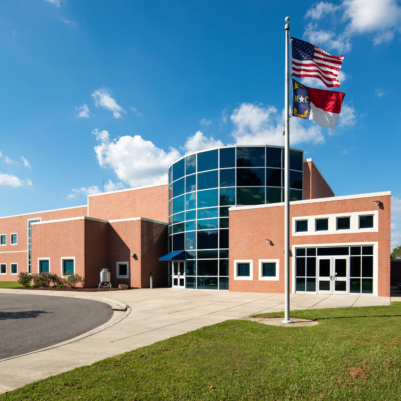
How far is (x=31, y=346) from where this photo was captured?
8711mm

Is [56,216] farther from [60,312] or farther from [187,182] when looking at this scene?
[60,312]

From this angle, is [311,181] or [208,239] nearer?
[208,239]

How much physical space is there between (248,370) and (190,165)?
75.5 ft

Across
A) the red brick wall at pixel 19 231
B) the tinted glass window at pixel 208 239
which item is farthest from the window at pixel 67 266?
the red brick wall at pixel 19 231

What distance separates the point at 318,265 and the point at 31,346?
677 inches

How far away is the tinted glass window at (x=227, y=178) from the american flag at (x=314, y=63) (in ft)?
46.3

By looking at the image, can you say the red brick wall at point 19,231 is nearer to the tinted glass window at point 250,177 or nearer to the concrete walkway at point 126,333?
the tinted glass window at point 250,177

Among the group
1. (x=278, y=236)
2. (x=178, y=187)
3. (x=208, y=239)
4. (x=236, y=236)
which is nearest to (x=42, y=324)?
(x=236, y=236)

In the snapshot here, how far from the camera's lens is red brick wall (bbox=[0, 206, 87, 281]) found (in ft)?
153

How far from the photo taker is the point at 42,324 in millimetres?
11938

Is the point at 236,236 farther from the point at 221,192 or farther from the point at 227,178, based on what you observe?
the point at 227,178

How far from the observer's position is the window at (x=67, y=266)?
29203 mm

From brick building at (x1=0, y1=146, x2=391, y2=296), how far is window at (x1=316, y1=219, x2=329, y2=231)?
0.06 m

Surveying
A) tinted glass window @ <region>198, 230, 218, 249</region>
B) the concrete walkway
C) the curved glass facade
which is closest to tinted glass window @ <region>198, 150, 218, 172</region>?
the curved glass facade
